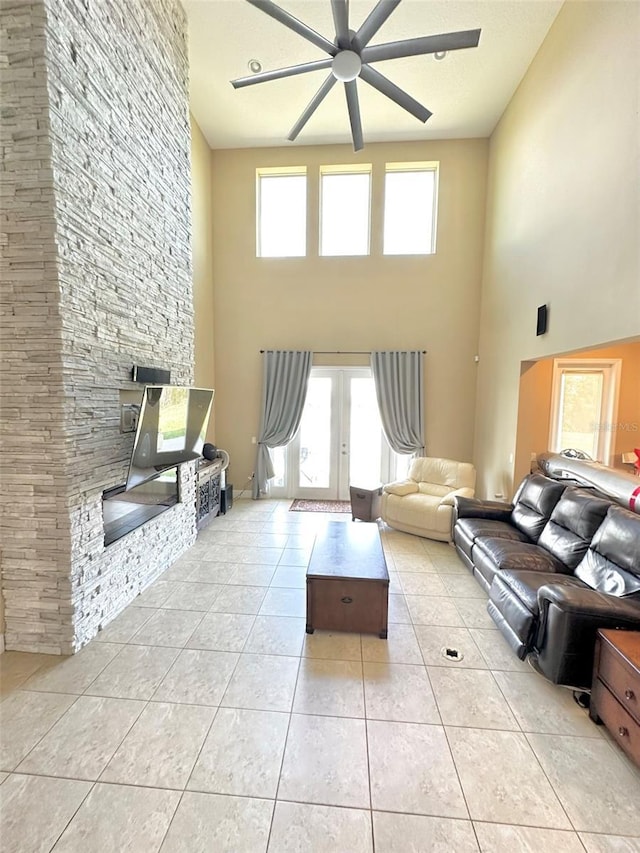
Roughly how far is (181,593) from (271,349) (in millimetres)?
3858

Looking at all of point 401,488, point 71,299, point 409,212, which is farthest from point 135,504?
point 409,212

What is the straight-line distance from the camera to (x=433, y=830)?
4.73 ft

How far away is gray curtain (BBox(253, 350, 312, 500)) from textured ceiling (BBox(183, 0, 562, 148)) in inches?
126

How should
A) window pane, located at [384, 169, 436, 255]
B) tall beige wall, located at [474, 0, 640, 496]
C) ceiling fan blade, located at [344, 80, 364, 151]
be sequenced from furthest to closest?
window pane, located at [384, 169, 436, 255] → ceiling fan blade, located at [344, 80, 364, 151] → tall beige wall, located at [474, 0, 640, 496]

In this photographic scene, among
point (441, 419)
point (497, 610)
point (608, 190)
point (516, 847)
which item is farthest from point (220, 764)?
point (441, 419)

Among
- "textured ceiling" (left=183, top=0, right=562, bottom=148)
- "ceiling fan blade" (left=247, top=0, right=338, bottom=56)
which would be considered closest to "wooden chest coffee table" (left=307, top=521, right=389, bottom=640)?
"ceiling fan blade" (left=247, top=0, right=338, bottom=56)

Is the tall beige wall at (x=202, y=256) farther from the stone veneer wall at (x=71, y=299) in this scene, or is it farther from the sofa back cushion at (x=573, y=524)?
the sofa back cushion at (x=573, y=524)

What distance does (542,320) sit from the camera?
3670mm

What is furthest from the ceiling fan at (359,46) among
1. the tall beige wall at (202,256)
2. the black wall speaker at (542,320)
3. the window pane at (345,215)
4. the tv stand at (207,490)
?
the tv stand at (207,490)

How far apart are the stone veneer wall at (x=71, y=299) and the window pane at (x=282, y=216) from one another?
280 centimetres

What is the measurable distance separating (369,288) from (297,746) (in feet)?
18.0

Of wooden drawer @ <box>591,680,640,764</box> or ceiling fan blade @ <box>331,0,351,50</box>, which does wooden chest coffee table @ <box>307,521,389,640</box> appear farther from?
ceiling fan blade @ <box>331,0,351,50</box>

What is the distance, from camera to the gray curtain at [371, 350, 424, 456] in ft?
18.5

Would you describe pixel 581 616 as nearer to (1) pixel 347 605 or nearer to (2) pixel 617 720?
(2) pixel 617 720
